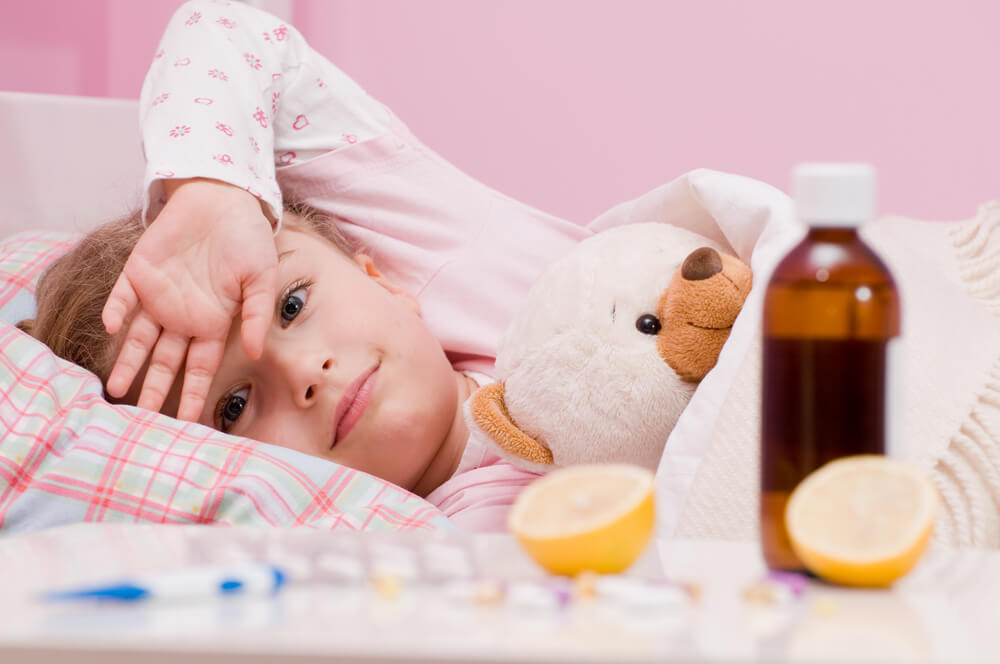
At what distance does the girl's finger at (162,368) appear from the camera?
38.7 inches

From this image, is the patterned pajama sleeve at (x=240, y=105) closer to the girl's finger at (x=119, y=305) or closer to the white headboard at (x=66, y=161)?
the girl's finger at (x=119, y=305)

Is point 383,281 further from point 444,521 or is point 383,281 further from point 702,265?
point 702,265

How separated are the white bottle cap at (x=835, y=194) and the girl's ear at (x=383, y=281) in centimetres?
80

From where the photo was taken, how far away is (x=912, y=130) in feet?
6.27

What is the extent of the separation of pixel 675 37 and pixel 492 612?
5.54ft

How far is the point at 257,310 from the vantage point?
0.97 m

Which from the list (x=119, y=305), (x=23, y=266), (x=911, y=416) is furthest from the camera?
(x=23, y=266)

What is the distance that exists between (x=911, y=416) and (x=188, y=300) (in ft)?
2.04

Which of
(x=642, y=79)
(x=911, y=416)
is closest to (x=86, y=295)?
(x=911, y=416)

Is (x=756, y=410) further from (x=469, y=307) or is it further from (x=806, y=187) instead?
(x=469, y=307)

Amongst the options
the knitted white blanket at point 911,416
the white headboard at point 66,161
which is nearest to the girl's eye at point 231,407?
the knitted white blanket at point 911,416

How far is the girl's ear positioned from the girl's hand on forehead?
23 cm

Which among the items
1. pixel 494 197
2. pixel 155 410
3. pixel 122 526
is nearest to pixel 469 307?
pixel 494 197

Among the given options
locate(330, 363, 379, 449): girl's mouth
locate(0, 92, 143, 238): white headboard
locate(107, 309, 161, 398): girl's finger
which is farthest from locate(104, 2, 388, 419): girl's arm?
locate(0, 92, 143, 238): white headboard
